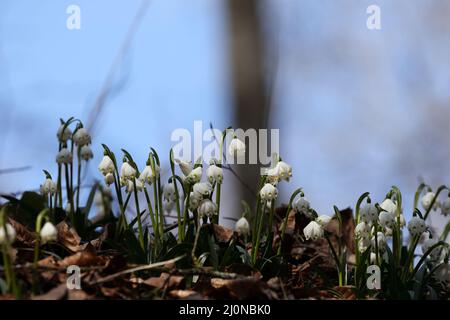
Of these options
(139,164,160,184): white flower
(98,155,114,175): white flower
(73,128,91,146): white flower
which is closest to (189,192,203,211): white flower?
(139,164,160,184): white flower

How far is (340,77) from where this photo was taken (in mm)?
8398

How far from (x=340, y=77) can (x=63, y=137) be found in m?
6.46

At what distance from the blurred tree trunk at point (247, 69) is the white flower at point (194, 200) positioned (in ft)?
8.26

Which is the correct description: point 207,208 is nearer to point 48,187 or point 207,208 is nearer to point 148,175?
point 148,175

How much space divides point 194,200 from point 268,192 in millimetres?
187

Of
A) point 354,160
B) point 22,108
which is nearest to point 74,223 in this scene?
point 22,108

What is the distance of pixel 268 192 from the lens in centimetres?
204

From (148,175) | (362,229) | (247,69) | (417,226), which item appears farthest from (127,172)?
(247,69)

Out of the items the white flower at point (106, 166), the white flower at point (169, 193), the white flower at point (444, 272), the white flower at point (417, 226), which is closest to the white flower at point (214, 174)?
the white flower at point (169, 193)

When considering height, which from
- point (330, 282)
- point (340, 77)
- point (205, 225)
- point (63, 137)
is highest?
point (340, 77)

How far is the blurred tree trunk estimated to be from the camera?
4.78 meters

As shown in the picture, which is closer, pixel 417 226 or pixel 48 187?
pixel 417 226

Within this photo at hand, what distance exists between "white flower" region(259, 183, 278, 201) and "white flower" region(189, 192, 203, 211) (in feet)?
0.51
